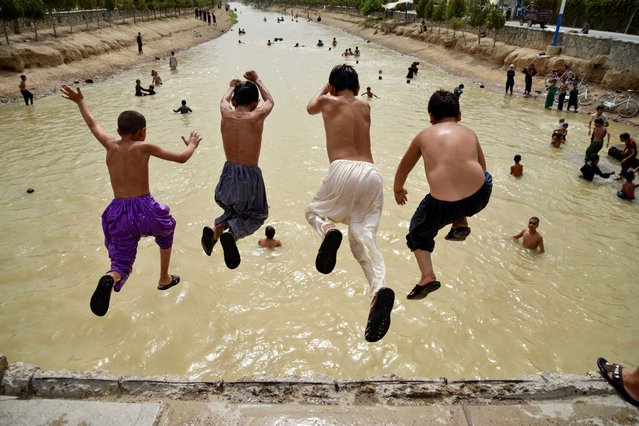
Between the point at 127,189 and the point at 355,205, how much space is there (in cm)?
235

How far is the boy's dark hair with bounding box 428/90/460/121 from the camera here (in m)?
3.92

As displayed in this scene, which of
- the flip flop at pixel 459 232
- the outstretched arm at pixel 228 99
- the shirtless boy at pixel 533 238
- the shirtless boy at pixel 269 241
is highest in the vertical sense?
the outstretched arm at pixel 228 99

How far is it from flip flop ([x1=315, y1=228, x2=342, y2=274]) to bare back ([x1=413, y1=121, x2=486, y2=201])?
3.27ft

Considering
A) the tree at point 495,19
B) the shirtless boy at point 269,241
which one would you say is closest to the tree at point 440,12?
the tree at point 495,19

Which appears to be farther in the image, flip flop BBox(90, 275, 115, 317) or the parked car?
the parked car

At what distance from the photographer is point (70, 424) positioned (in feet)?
10.6

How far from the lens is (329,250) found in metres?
3.86

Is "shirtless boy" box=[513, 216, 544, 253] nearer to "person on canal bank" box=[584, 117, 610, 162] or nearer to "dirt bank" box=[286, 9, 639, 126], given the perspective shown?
"person on canal bank" box=[584, 117, 610, 162]

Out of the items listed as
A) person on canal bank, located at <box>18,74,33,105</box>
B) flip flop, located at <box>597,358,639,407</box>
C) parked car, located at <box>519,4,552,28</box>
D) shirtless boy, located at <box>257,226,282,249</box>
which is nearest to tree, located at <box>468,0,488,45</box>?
parked car, located at <box>519,4,552,28</box>

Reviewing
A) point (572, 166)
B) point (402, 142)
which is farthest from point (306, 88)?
point (572, 166)

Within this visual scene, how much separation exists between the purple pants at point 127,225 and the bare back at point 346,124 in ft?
6.44

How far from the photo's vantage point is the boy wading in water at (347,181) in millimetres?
3938

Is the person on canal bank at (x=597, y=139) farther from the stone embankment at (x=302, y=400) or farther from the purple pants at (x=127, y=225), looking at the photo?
the purple pants at (x=127, y=225)

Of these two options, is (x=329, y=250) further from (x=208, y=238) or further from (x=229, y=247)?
(x=208, y=238)
